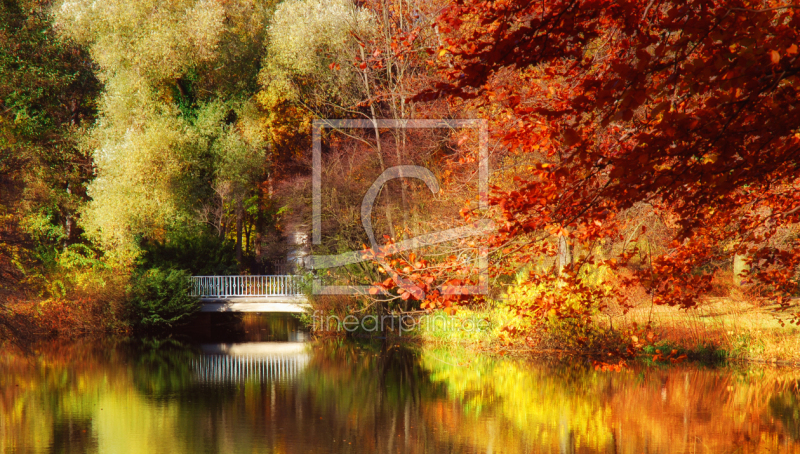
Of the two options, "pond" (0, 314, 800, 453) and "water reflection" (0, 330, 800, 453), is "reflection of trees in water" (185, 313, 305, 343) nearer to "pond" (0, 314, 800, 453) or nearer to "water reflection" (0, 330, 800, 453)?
"pond" (0, 314, 800, 453)

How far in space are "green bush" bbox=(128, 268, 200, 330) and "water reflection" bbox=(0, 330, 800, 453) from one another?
3.98m

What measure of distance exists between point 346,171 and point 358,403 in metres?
12.8

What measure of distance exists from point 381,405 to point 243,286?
1196cm

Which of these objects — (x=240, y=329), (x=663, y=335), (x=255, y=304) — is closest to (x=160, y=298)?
(x=255, y=304)

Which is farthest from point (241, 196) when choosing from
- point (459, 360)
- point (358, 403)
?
point (358, 403)

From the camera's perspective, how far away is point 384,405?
12.9m

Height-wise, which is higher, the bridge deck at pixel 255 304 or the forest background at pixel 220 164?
the forest background at pixel 220 164

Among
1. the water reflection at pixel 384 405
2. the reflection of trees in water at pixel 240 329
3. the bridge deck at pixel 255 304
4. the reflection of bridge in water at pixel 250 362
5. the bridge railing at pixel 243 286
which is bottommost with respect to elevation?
the water reflection at pixel 384 405

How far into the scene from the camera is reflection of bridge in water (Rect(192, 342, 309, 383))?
52.5 feet

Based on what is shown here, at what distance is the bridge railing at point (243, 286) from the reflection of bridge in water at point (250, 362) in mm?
1972

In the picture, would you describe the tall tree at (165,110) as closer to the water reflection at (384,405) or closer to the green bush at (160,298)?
the green bush at (160,298)

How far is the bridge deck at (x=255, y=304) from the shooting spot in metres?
23.0

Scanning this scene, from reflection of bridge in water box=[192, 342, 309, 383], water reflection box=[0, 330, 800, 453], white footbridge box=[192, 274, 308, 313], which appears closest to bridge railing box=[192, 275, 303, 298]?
white footbridge box=[192, 274, 308, 313]

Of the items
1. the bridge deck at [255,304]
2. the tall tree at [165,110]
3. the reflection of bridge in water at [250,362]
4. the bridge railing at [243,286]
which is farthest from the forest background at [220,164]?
the reflection of bridge in water at [250,362]
